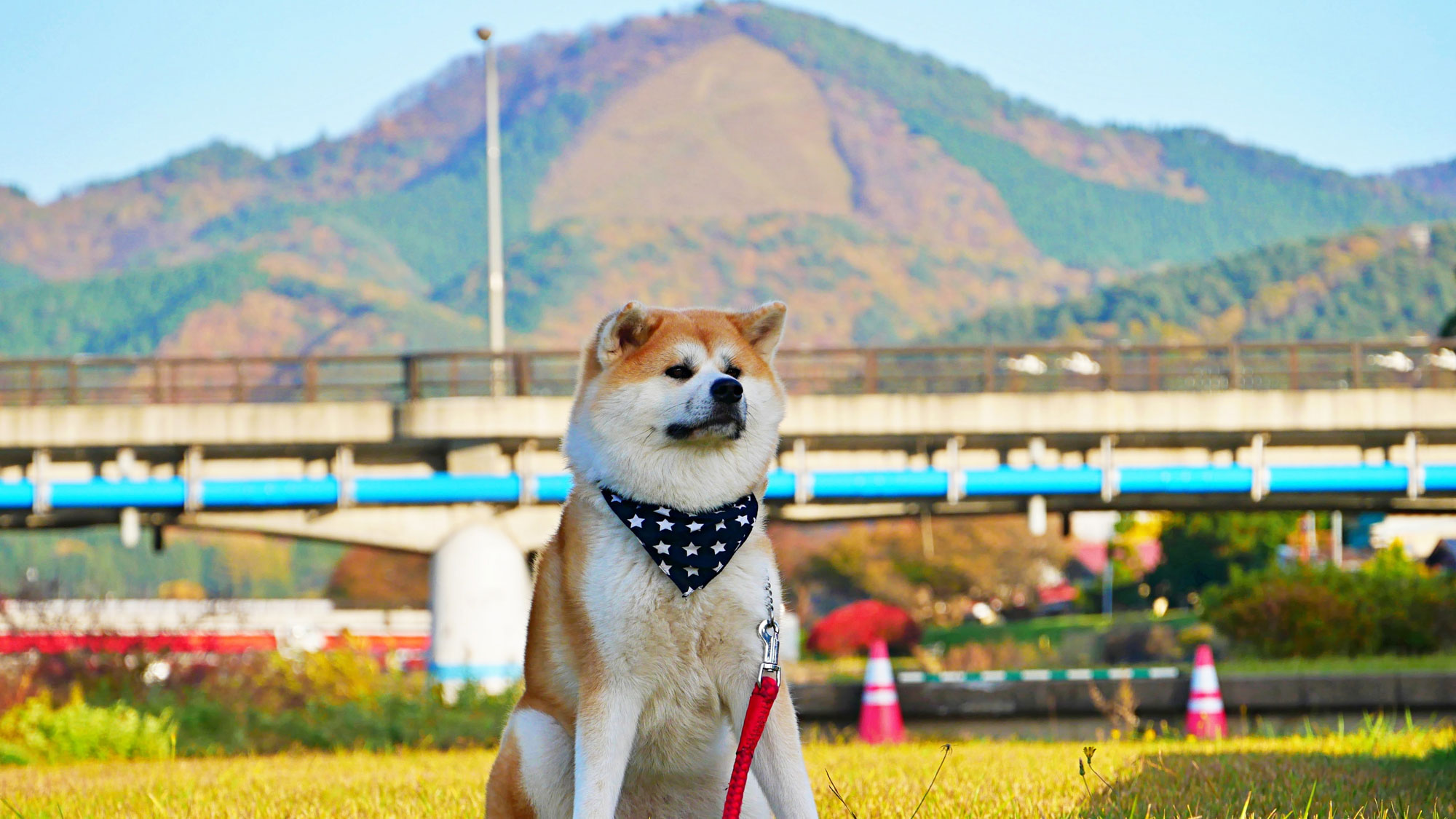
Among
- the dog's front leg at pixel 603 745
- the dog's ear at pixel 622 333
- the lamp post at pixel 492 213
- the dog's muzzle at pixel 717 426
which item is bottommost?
the dog's front leg at pixel 603 745

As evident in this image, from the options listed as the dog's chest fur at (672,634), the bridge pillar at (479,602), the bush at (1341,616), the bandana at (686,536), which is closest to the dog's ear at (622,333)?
the bandana at (686,536)

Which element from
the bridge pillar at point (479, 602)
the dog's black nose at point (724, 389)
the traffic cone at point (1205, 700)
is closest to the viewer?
the dog's black nose at point (724, 389)

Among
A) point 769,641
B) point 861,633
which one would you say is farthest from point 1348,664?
point 861,633

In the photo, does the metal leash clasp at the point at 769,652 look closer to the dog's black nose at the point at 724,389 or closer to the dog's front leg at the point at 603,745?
the dog's front leg at the point at 603,745

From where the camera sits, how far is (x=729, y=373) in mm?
5246

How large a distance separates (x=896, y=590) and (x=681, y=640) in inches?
2429

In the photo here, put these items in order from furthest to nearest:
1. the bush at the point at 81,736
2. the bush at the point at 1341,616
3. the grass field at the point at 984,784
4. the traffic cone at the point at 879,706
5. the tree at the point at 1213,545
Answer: the tree at the point at 1213,545 → the bush at the point at 1341,616 → the traffic cone at the point at 879,706 → the bush at the point at 81,736 → the grass field at the point at 984,784

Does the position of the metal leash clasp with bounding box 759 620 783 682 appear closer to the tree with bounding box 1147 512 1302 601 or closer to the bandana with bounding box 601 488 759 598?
the bandana with bounding box 601 488 759 598

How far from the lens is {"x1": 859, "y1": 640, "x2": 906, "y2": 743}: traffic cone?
1533 centimetres

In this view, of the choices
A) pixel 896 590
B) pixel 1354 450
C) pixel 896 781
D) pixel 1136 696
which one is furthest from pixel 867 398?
pixel 896 590

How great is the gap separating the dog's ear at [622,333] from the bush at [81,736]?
32.4 feet

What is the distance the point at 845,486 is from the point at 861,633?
19593 mm

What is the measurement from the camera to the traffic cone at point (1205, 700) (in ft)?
48.0

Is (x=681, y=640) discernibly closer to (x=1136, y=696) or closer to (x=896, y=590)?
(x=1136, y=696)
